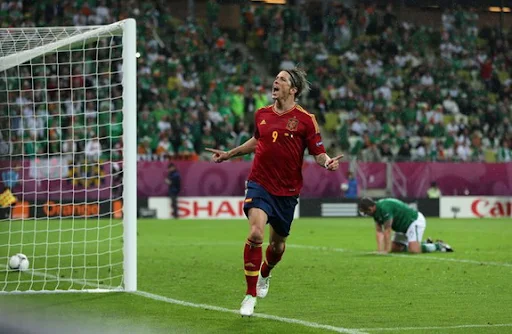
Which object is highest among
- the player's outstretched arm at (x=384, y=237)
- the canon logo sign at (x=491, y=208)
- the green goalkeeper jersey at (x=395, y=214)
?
the green goalkeeper jersey at (x=395, y=214)

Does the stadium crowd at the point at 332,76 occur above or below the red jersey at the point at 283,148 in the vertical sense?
above

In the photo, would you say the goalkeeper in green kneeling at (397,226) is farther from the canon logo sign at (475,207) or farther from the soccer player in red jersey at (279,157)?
the canon logo sign at (475,207)

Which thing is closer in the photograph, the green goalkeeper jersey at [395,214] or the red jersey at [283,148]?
the red jersey at [283,148]

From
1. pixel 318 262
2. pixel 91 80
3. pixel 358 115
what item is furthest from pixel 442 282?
pixel 358 115

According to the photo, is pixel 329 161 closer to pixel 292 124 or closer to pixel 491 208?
pixel 292 124

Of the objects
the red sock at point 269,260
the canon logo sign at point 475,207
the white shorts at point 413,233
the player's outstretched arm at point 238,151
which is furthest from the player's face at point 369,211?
the canon logo sign at point 475,207

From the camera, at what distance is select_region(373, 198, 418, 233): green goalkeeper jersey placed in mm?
17516

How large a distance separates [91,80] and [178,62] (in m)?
4.61

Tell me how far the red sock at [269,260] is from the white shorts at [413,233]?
7.49m

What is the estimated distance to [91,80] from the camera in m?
33.8

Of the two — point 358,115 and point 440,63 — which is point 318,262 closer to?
point 358,115

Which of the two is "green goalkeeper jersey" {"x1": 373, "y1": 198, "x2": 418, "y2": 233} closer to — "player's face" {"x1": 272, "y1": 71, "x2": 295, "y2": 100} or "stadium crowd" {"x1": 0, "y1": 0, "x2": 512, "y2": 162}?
"player's face" {"x1": 272, "y1": 71, "x2": 295, "y2": 100}

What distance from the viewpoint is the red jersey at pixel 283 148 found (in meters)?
10.0

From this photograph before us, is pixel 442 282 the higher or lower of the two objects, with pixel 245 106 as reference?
lower
